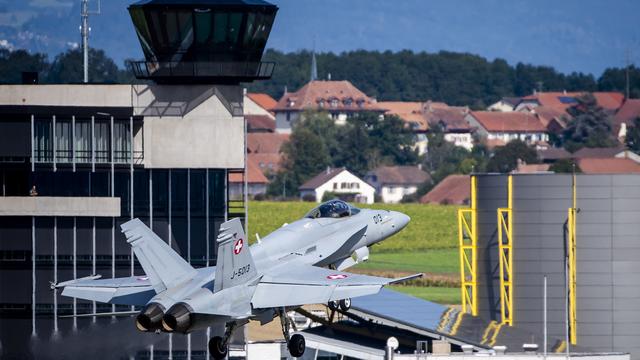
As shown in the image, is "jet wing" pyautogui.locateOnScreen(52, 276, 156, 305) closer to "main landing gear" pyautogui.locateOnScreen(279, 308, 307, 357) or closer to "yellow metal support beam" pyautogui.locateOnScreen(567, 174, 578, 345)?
"main landing gear" pyautogui.locateOnScreen(279, 308, 307, 357)

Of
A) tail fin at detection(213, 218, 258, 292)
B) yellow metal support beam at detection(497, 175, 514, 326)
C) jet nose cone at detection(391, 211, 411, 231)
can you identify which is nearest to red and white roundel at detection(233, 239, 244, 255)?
tail fin at detection(213, 218, 258, 292)

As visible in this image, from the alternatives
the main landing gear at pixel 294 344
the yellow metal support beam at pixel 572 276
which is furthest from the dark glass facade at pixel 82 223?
the main landing gear at pixel 294 344

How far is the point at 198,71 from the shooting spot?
310 ft

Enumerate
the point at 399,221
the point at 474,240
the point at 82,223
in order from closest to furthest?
the point at 399,221, the point at 82,223, the point at 474,240

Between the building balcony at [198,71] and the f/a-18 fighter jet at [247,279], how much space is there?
22808mm

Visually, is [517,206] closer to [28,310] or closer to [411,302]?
[411,302]

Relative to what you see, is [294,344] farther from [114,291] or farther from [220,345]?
[114,291]

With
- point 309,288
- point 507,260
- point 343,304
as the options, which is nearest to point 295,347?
point 309,288

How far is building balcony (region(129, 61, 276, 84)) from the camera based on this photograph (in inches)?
3725

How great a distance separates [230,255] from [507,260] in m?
41.7

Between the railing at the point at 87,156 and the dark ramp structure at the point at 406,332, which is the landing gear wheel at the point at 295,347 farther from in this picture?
the railing at the point at 87,156

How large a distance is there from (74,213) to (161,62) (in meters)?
9.33

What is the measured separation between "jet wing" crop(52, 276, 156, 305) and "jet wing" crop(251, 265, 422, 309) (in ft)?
16.6

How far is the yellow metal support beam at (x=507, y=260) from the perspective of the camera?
102 metres
